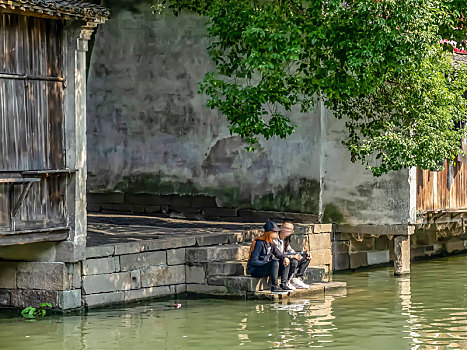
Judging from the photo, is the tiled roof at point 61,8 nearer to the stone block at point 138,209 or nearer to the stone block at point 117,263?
the stone block at point 117,263

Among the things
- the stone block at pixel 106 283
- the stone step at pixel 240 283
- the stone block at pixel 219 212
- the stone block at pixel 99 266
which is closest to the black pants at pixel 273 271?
the stone step at pixel 240 283

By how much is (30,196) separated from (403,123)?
7621mm

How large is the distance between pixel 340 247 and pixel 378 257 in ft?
4.99

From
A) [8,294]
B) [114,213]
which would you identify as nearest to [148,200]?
[114,213]

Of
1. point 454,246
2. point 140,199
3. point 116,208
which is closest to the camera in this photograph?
point 140,199

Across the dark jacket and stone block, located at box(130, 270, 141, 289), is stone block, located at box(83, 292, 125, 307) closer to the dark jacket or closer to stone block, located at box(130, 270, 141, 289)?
stone block, located at box(130, 270, 141, 289)

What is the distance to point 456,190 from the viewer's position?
22.7 m

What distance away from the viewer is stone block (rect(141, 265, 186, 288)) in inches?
660

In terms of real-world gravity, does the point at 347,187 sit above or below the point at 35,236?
above

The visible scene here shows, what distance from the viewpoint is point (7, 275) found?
15922mm

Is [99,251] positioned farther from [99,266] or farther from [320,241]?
[320,241]

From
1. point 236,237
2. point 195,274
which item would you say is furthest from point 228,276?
point 236,237

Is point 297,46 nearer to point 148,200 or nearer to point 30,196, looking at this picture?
point 30,196

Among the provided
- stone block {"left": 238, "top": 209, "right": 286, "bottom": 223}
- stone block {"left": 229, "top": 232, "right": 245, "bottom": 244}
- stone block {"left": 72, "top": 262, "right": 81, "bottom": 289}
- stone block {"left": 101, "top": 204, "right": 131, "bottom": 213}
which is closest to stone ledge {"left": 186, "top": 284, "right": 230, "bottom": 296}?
stone block {"left": 229, "top": 232, "right": 245, "bottom": 244}
